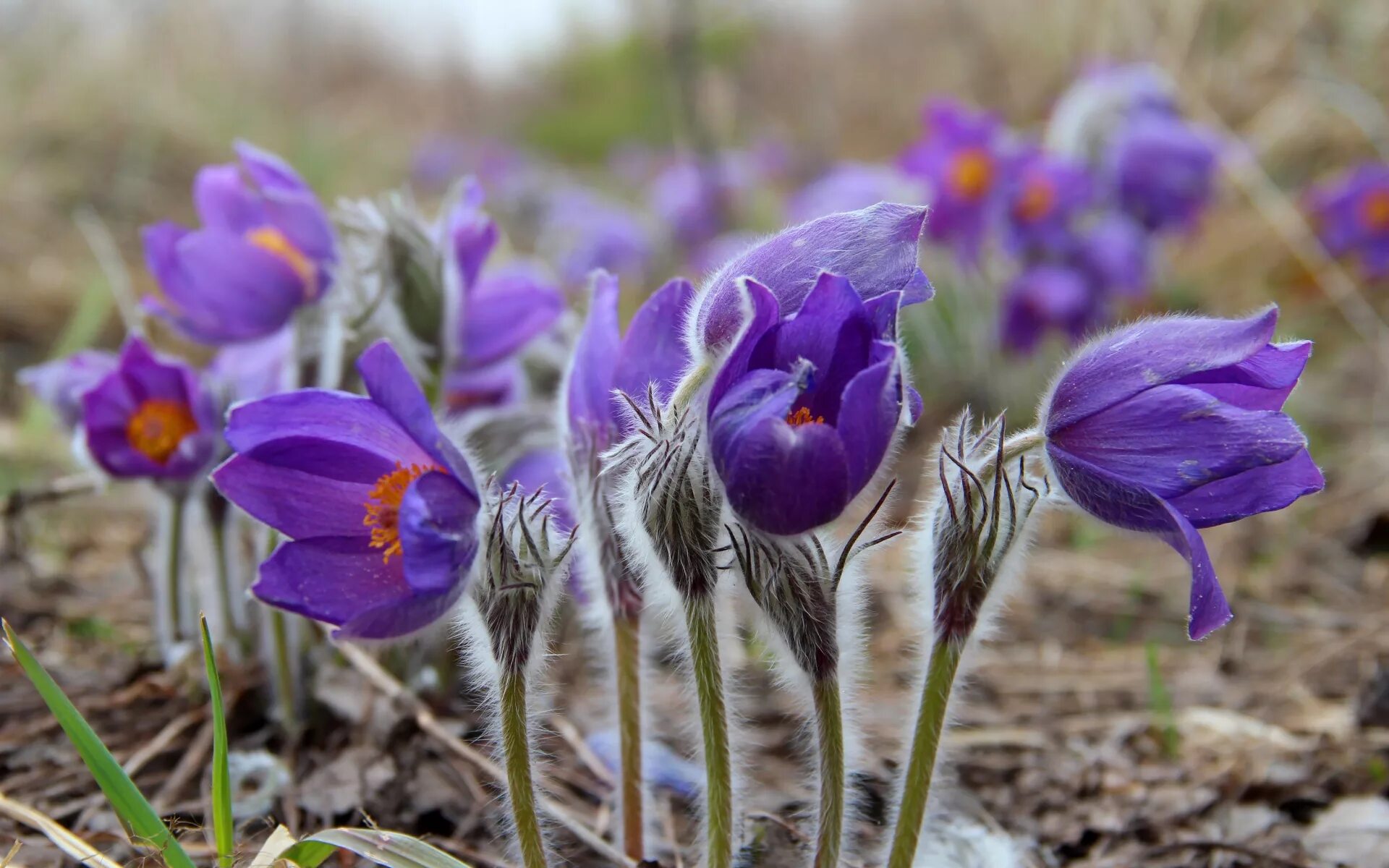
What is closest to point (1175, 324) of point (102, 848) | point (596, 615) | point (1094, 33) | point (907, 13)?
point (596, 615)

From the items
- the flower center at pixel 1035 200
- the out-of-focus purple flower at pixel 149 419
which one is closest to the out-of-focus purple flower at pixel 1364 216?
the flower center at pixel 1035 200

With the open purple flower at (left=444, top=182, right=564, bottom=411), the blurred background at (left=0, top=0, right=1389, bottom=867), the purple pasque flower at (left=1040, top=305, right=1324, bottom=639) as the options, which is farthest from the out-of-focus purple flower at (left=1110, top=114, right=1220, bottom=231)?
the purple pasque flower at (left=1040, top=305, right=1324, bottom=639)

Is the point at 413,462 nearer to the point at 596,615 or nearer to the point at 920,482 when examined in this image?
the point at 596,615

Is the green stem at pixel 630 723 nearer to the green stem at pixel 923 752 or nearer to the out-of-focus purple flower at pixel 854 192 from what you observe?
the green stem at pixel 923 752

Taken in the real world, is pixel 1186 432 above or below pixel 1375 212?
below

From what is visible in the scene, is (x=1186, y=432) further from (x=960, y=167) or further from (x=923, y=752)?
(x=960, y=167)

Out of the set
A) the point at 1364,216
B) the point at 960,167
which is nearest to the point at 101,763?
the point at 960,167
